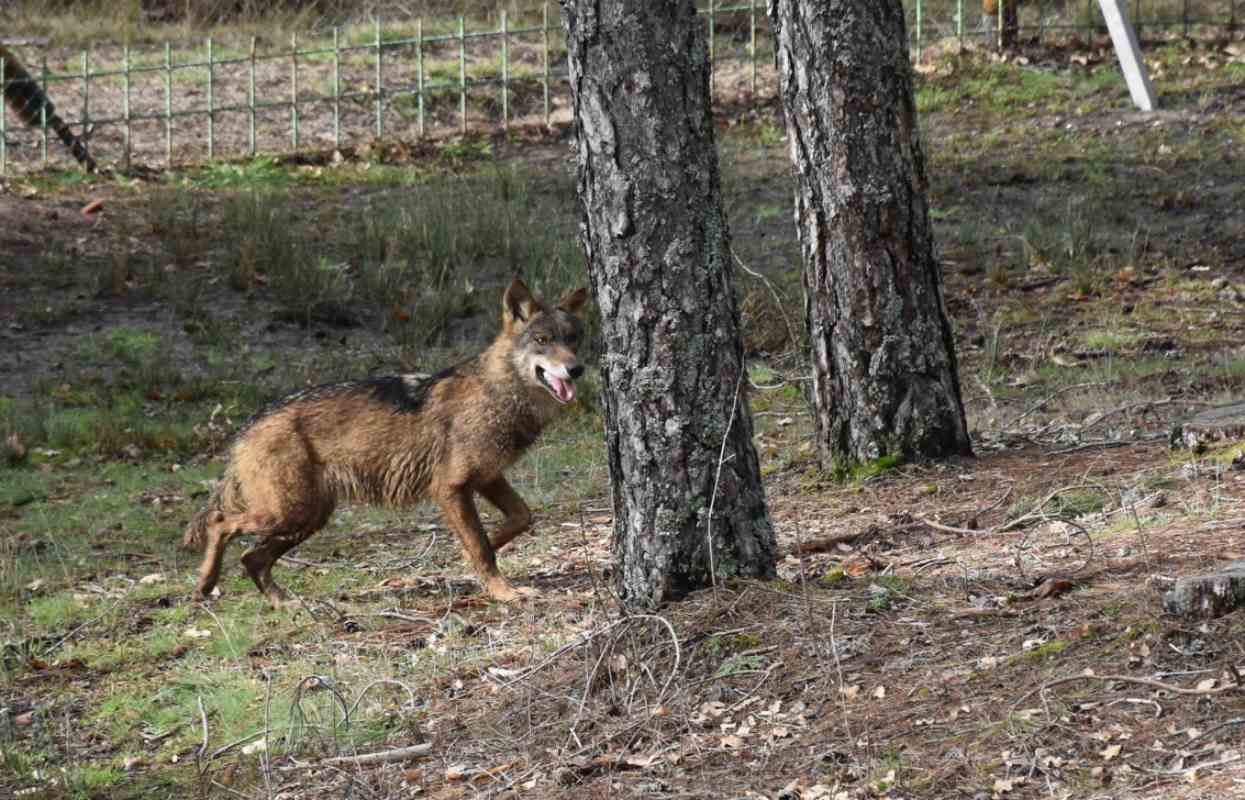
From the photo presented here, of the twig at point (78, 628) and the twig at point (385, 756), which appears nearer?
the twig at point (385, 756)

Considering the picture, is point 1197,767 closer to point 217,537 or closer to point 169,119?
point 217,537

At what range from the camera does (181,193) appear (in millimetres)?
16531

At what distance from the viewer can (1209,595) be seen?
5.03 meters

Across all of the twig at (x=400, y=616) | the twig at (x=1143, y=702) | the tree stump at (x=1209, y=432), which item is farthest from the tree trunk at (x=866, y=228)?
the twig at (x=1143, y=702)

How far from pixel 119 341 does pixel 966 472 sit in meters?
7.85

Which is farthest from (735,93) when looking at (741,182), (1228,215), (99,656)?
(99,656)

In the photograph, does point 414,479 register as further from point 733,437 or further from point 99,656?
point 733,437

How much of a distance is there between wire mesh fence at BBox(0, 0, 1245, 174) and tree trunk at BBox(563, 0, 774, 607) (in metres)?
12.9

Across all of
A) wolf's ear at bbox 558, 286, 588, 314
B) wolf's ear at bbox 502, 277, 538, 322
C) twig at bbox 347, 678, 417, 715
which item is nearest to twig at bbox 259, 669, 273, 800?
twig at bbox 347, 678, 417, 715

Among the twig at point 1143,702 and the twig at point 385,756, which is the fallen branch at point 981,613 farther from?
the twig at point 385,756

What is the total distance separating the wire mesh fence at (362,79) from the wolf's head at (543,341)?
10444mm

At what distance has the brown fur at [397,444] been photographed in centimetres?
806

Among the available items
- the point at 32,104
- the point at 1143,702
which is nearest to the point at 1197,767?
the point at 1143,702

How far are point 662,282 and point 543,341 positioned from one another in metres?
2.53
